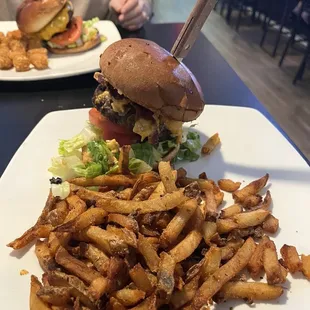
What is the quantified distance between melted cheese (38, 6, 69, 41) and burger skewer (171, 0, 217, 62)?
1645mm

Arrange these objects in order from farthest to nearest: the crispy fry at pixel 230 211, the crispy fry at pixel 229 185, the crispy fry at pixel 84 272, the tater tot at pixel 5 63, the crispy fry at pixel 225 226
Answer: the tater tot at pixel 5 63, the crispy fry at pixel 229 185, the crispy fry at pixel 230 211, the crispy fry at pixel 225 226, the crispy fry at pixel 84 272

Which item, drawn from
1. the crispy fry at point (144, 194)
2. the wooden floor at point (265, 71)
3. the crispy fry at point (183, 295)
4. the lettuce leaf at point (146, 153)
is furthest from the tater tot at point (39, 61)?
the wooden floor at point (265, 71)

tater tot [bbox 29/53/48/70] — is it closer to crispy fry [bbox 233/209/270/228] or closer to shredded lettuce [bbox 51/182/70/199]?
shredded lettuce [bbox 51/182/70/199]

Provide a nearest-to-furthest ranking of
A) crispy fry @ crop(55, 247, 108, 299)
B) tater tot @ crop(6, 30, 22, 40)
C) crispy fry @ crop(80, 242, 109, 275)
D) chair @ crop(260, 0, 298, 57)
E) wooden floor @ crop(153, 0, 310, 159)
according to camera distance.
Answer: crispy fry @ crop(55, 247, 108, 299)
crispy fry @ crop(80, 242, 109, 275)
tater tot @ crop(6, 30, 22, 40)
wooden floor @ crop(153, 0, 310, 159)
chair @ crop(260, 0, 298, 57)

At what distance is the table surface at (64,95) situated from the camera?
8.41ft

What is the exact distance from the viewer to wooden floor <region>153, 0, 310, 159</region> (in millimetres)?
6052

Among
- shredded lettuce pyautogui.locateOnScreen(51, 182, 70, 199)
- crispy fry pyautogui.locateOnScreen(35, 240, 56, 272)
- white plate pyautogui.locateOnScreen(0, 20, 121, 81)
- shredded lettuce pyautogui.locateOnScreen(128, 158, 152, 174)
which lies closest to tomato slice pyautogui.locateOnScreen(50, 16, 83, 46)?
white plate pyautogui.locateOnScreen(0, 20, 121, 81)

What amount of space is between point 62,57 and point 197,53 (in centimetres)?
104

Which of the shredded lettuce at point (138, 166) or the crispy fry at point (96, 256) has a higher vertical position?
the crispy fry at point (96, 256)

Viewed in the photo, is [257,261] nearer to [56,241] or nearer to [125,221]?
[125,221]

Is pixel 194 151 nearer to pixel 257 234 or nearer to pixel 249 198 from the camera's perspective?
pixel 249 198

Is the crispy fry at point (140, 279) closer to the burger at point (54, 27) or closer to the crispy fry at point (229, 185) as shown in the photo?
the crispy fry at point (229, 185)

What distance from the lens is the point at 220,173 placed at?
7.50ft

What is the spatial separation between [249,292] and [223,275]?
12cm
